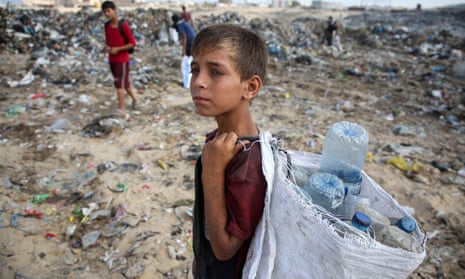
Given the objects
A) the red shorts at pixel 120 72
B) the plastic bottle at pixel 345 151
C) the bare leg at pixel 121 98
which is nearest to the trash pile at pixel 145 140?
the bare leg at pixel 121 98

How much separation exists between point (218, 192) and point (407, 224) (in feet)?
1.90

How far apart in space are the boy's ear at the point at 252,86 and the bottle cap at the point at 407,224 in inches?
26.3

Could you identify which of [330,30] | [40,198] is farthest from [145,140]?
[330,30]

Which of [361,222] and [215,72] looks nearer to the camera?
[361,222]

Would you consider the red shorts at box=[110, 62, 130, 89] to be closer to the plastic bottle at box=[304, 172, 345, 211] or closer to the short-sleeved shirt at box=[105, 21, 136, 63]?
the short-sleeved shirt at box=[105, 21, 136, 63]

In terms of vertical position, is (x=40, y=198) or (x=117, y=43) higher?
(x=117, y=43)

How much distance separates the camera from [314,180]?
94 cm

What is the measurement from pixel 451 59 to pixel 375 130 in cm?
810

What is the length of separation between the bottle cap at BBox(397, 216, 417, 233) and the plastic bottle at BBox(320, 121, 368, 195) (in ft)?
0.80

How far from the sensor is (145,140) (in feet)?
13.9

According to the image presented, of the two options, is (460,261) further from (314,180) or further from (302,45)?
(302,45)

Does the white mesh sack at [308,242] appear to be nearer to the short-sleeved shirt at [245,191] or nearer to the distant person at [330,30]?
the short-sleeved shirt at [245,191]

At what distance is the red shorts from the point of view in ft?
15.0

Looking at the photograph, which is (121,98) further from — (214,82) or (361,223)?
(361,223)
